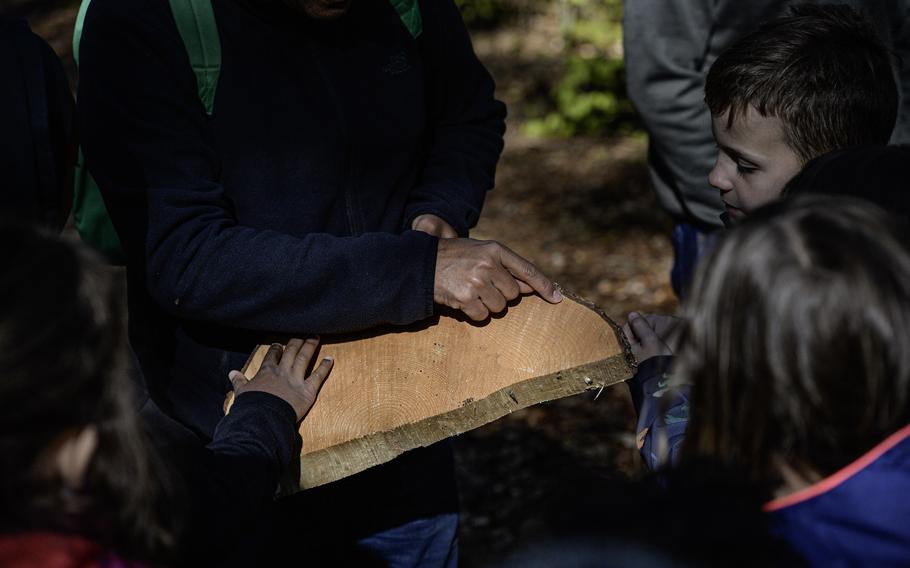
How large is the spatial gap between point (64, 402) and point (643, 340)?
1342 millimetres

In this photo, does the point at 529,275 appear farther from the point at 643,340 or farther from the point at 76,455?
the point at 76,455

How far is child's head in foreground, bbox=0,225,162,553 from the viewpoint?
1.20 metres

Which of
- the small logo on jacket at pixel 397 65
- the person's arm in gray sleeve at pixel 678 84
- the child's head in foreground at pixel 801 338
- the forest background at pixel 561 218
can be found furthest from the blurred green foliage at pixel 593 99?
the child's head in foreground at pixel 801 338

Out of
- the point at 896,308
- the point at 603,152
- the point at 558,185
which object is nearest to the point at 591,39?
the point at 603,152

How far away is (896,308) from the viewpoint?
1282 mm

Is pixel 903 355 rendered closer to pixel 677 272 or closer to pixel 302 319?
pixel 302 319

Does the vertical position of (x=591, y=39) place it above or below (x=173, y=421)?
below

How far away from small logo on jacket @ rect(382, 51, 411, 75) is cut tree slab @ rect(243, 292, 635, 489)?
619 mm

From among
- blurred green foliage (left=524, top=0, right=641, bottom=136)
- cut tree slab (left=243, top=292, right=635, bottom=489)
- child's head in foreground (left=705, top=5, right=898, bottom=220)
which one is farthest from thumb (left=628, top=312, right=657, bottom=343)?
blurred green foliage (left=524, top=0, right=641, bottom=136)

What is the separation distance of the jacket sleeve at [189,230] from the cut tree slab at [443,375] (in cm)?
11

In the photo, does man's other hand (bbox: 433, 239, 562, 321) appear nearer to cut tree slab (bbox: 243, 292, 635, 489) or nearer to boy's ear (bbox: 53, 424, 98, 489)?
cut tree slab (bbox: 243, 292, 635, 489)

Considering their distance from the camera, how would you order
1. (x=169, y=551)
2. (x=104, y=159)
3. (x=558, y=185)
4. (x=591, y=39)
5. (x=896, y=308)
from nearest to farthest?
(x=896, y=308) → (x=169, y=551) → (x=104, y=159) → (x=558, y=185) → (x=591, y=39)

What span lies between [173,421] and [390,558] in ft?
2.51

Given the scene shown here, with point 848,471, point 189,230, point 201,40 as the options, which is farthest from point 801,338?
point 201,40
